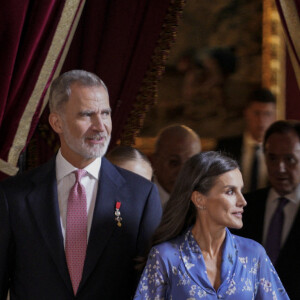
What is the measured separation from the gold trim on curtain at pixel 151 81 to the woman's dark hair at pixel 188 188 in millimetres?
1785

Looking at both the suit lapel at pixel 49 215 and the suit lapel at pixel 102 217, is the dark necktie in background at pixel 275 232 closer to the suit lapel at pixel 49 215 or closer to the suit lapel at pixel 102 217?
the suit lapel at pixel 102 217

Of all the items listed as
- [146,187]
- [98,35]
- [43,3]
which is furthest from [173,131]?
[146,187]

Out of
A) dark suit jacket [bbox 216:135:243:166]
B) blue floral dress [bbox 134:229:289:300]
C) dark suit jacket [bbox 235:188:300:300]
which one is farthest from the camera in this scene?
dark suit jacket [bbox 216:135:243:166]

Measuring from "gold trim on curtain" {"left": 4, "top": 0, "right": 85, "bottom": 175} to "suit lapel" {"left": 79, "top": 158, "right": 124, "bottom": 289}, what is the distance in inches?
38.2

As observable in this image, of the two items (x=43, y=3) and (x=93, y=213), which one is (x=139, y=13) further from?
(x=93, y=213)

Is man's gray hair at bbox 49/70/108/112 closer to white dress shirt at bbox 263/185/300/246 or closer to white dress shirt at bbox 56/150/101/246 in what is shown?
white dress shirt at bbox 56/150/101/246

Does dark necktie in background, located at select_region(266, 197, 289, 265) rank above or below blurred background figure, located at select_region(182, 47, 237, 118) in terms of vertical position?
below

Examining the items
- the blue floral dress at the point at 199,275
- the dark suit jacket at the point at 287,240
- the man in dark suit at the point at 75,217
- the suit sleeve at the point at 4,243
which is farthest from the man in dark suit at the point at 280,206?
the suit sleeve at the point at 4,243

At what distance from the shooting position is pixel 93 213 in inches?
111

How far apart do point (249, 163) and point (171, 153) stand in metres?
0.77

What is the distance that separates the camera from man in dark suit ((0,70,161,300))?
276 centimetres

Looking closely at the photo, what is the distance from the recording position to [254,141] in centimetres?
514

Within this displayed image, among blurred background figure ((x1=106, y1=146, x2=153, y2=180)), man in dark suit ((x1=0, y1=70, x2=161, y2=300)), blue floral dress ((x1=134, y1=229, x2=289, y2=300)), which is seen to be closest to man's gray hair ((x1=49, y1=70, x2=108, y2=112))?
man in dark suit ((x1=0, y1=70, x2=161, y2=300))

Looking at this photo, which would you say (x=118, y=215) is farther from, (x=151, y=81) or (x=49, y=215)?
(x=151, y=81)
